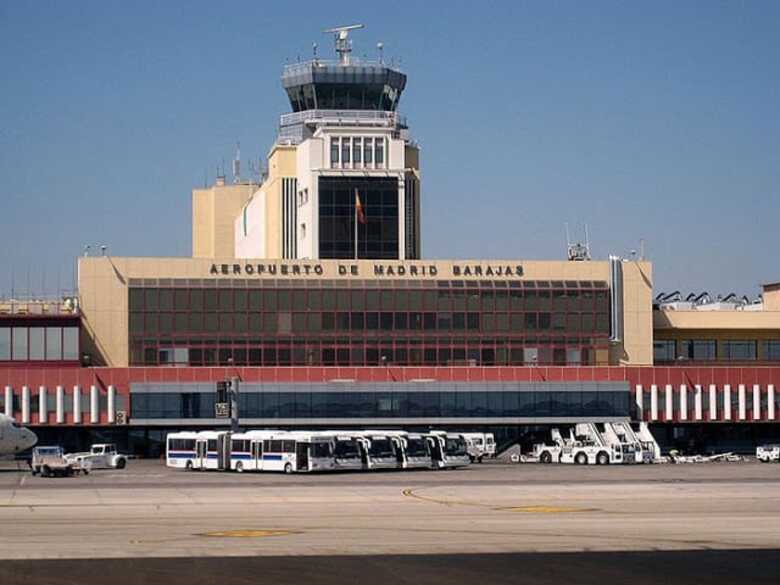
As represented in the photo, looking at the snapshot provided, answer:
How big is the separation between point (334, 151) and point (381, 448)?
5055 centimetres

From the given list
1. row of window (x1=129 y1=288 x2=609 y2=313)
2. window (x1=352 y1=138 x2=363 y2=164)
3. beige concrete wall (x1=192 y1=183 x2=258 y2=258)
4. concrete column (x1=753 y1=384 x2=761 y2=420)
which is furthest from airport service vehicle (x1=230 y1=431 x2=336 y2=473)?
beige concrete wall (x1=192 y1=183 x2=258 y2=258)

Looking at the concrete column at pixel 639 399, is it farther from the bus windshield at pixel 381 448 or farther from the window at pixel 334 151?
the bus windshield at pixel 381 448

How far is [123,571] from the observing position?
39.8 meters

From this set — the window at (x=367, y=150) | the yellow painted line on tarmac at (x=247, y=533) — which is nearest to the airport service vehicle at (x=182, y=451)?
the window at (x=367, y=150)

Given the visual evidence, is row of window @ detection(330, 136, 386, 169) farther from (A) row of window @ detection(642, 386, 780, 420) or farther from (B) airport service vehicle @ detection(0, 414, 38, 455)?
(B) airport service vehicle @ detection(0, 414, 38, 455)

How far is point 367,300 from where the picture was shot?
459 feet

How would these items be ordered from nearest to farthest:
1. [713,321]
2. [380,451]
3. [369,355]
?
1. [380,451]
2. [369,355]
3. [713,321]

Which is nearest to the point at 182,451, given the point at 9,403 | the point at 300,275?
the point at 9,403

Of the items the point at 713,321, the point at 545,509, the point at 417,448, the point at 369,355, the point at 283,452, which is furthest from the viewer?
the point at 713,321

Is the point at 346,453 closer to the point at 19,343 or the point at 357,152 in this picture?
the point at 19,343

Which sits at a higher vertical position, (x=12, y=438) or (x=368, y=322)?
(x=368, y=322)

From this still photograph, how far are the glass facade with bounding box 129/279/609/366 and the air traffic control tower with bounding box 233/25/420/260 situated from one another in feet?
24.9

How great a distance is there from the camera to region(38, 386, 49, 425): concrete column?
431 ft

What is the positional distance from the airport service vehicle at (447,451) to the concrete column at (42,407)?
131ft
